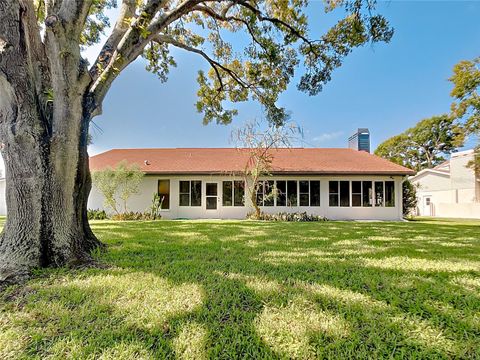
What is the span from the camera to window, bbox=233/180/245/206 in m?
14.3

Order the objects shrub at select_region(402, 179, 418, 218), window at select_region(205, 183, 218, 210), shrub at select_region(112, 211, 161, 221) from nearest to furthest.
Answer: shrub at select_region(112, 211, 161, 221) → window at select_region(205, 183, 218, 210) → shrub at select_region(402, 179, 418, 218)

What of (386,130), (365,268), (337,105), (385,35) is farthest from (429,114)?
(365,268)

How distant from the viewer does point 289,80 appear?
28.6 ft

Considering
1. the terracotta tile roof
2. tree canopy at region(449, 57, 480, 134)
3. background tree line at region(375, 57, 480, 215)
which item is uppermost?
background tree line at region(375, 57, 480, 215)

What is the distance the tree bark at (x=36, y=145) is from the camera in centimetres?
357

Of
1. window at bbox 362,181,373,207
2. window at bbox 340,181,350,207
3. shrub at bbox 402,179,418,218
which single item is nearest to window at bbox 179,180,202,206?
window at bbox 340,181,350,207

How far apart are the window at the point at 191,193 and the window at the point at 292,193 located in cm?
539

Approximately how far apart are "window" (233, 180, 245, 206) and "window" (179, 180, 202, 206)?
2159 mm

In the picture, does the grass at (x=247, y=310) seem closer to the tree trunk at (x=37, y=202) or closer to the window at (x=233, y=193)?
the tree trunk at (x=37, y=202)

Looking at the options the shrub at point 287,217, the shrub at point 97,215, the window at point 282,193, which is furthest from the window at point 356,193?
the shrub at point 97,215

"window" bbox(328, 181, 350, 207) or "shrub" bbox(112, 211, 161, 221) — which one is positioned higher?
"window" bbox(328, 181, 350, 207)

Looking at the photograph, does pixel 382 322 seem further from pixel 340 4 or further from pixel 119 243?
pixel 340 4

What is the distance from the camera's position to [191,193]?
14523 millimetres

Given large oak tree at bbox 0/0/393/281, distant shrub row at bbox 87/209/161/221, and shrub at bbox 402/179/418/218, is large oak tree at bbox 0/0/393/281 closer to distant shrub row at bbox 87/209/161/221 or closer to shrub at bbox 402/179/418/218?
Answer: distant shrub row at bbox 87/209/161/221
